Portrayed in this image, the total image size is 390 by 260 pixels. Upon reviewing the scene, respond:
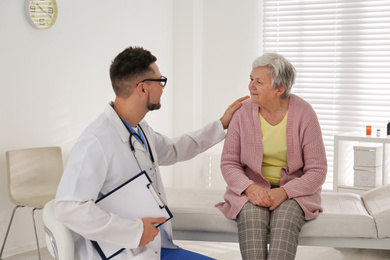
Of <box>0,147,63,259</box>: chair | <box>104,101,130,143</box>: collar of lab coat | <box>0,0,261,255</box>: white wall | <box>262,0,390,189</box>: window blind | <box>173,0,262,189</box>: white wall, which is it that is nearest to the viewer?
<box>104,101,130,143</box>: collar of lab coat

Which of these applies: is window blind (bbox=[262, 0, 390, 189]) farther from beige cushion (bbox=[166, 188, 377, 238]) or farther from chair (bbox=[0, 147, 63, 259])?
chair (bbox=[0, 147, 63, 259])

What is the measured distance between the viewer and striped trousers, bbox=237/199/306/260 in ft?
7.14

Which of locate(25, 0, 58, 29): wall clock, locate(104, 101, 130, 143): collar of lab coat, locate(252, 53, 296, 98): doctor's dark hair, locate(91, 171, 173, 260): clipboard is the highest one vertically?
locate(25, 0, 58, 29): wall clock

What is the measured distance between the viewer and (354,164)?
13.6 feet

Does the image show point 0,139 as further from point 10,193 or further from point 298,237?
point 298,237

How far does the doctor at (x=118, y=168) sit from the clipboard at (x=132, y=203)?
0.10 ft

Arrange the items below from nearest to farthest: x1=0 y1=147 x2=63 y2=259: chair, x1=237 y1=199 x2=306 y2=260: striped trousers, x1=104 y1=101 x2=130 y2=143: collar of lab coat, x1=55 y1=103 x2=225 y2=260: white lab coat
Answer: x1=55 y1=103 x2=225 y2=260: white lab coat
x1=104 y1=101 x2=130 y2=143: collar of lab coat
x1=237 y1=199 x2=306 y2=260: striped trousers
x1=0 y1=147 x2=63 y2=259: chair

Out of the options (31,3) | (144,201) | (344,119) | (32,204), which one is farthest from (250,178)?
(344,119)

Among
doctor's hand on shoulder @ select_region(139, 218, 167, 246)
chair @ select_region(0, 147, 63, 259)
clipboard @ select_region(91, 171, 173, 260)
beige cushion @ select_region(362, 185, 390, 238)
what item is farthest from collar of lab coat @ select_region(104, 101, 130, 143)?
chair @ select_region(0, 147, 63, 259)

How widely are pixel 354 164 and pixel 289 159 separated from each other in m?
1.85

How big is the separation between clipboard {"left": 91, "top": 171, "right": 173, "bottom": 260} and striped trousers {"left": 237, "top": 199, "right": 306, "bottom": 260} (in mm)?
554

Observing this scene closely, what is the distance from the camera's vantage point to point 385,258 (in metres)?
3.33

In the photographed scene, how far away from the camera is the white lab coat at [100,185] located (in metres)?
1.67

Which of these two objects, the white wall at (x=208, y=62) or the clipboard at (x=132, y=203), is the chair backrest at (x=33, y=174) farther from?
the white wall at (x=208, y=62)
